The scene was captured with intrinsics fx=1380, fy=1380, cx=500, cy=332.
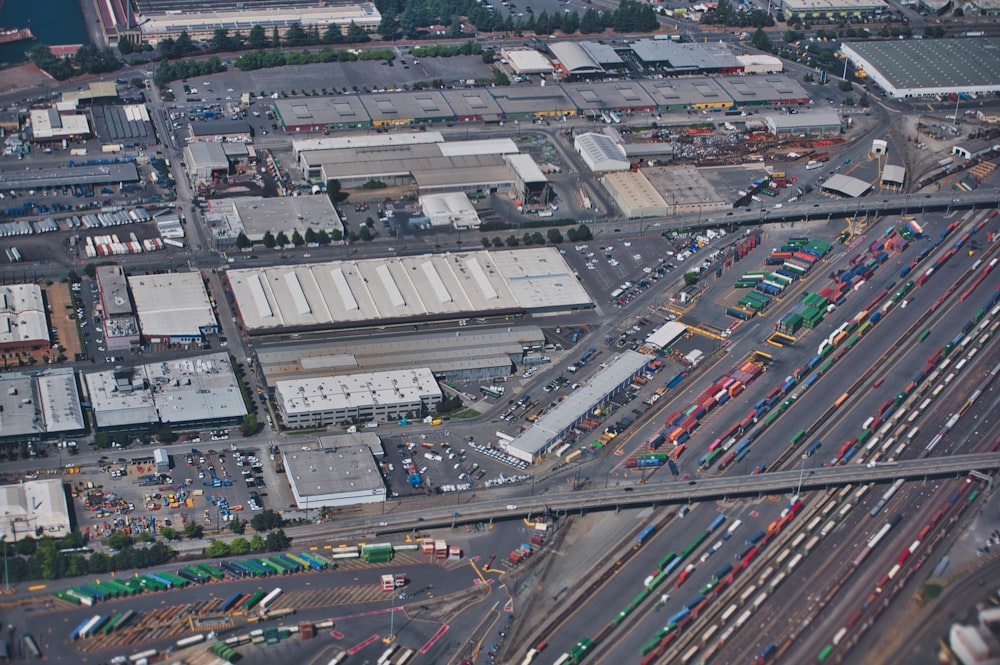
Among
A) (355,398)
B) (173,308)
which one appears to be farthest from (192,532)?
(173,308)

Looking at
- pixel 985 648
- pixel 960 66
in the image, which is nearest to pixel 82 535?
pixel 985 648

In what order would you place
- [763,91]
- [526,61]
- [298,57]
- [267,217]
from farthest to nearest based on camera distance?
[526,61], [298,57], [763,91], [267,217]

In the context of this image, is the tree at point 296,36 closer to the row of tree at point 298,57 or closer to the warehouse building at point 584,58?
the row of tree at point 298,57

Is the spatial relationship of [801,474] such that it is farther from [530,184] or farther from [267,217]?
[267,217]

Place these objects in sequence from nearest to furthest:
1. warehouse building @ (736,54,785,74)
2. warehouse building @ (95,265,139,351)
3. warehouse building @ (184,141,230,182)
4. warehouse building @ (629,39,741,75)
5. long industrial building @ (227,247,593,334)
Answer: warehouse building @ (95,265,139,351), long industrial building @ (227,247,593,334), warehouse building @ (184,141,230,182), warehouse building @ (629,39,741,75), warehouse building @ (736,54,785,74)

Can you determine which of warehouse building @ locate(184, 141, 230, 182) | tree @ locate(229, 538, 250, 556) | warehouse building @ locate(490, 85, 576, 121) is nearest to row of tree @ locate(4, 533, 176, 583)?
Result: tree @ locate(229, 538, 250, 556)

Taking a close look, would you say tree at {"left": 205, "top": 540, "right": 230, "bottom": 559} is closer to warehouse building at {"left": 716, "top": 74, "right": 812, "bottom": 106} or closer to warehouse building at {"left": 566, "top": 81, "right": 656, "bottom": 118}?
warehouse building at {"left": 566, "top": 81, "right": 656, "bottom": 118}

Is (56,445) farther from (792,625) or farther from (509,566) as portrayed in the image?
(792,625)
